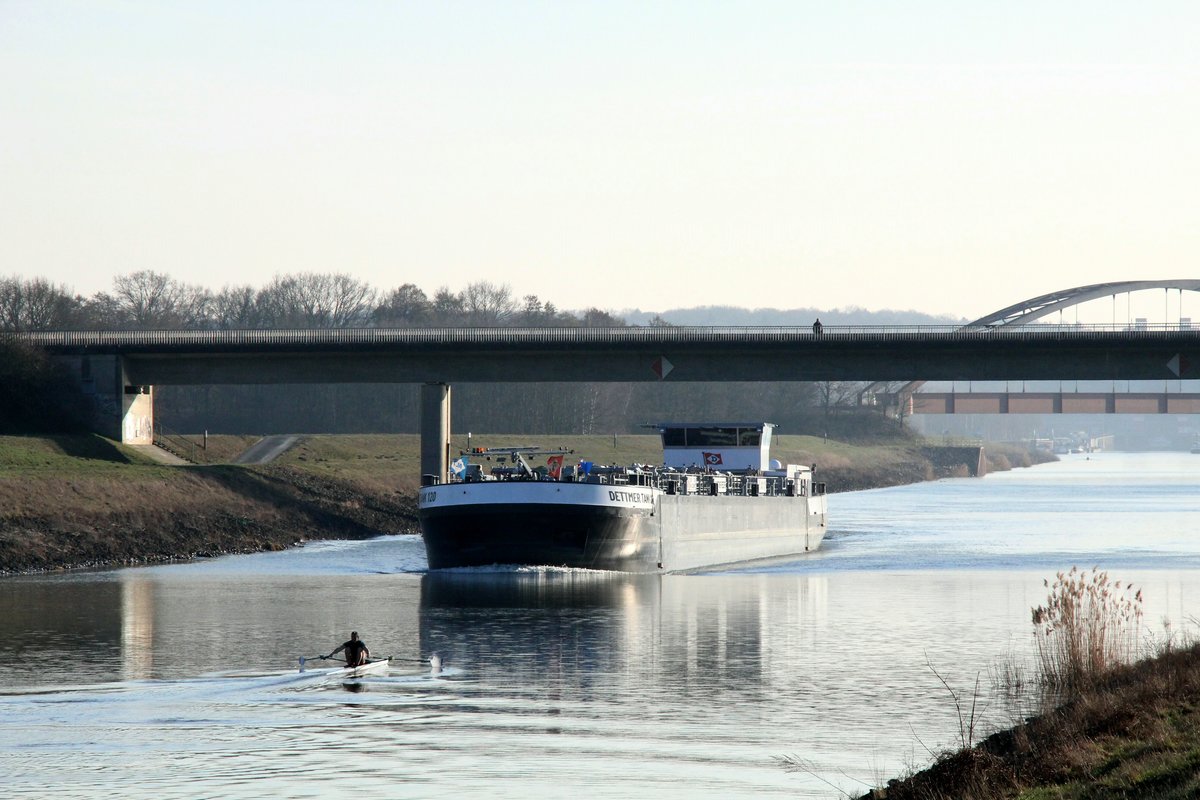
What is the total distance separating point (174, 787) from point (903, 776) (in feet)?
33.6

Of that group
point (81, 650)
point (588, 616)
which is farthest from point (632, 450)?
point (81, 650)

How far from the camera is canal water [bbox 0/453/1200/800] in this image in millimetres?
23406

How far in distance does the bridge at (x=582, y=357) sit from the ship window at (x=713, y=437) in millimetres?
4442

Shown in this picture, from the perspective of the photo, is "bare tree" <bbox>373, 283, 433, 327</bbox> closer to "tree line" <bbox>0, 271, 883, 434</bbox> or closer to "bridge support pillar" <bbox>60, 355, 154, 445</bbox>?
"tree line" <bbox>0, 271, 883, 434</bbox>

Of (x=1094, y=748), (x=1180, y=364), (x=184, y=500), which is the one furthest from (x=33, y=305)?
(x=1094, y=748)

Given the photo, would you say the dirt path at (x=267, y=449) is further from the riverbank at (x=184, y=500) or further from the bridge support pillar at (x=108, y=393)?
the bridge support pillar at (x=108, y=393)

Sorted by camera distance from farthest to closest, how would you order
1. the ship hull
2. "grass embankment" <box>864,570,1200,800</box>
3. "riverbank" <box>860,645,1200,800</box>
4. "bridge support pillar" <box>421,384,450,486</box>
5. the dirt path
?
the dirt path
"bridge support pillar" <box>421,384,450,486</box>
the ship hull
"grass embankment" <box>864,570,1200,800</box>
"riverbank" <box>860,645,1200,800</box>

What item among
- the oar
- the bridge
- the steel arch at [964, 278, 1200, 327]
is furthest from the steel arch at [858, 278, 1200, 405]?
the oar

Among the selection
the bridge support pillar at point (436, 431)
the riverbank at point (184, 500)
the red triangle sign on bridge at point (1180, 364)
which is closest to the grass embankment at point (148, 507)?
the riverbank at point (184, 500)

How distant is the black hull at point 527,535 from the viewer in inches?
2260

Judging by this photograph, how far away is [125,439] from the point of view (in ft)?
285

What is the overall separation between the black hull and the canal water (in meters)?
0.77

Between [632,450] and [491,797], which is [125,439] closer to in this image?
[632,450]

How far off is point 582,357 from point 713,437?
29.9 ft
